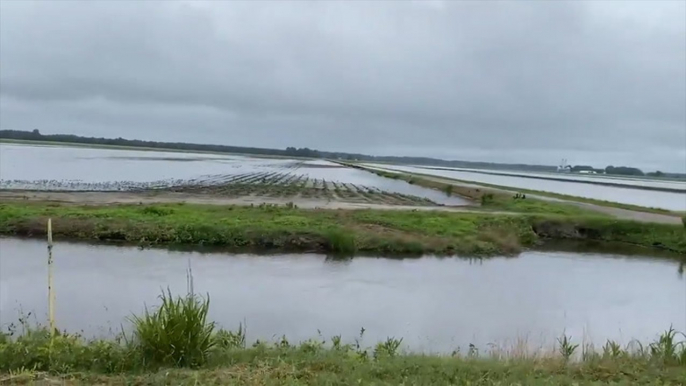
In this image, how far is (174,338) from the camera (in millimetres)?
6000

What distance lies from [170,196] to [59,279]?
18.2 m

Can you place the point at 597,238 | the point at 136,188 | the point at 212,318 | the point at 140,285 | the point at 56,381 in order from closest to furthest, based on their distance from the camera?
the point at 56,381, the point at 212,318, the point at 140,285, the point at 597,238, the point at 136,188

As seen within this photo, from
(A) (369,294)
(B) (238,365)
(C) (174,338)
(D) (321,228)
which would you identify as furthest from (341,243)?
(B) (238,365)

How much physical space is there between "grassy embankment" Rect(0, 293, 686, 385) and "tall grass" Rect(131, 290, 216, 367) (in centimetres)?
1

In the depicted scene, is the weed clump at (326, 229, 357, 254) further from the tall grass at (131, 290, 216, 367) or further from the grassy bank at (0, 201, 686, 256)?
the tall grass at (131, 290, 216, 367)

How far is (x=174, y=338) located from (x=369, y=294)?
24.0 feet

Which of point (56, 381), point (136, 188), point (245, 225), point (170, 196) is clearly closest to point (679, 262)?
point (245, 225)

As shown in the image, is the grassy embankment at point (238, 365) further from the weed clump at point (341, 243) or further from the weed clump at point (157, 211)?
the weed clump at point (157, 211)

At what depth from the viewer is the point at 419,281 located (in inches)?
577

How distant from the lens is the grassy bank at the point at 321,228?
60.5 ft

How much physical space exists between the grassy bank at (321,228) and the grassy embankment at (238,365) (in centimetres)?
1182

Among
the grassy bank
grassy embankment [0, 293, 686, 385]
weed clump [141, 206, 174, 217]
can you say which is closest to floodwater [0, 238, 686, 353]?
the grassy bank

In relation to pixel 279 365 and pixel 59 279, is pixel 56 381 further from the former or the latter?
pixel 59 279

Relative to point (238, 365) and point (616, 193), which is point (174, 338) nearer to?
point (238, 365)
